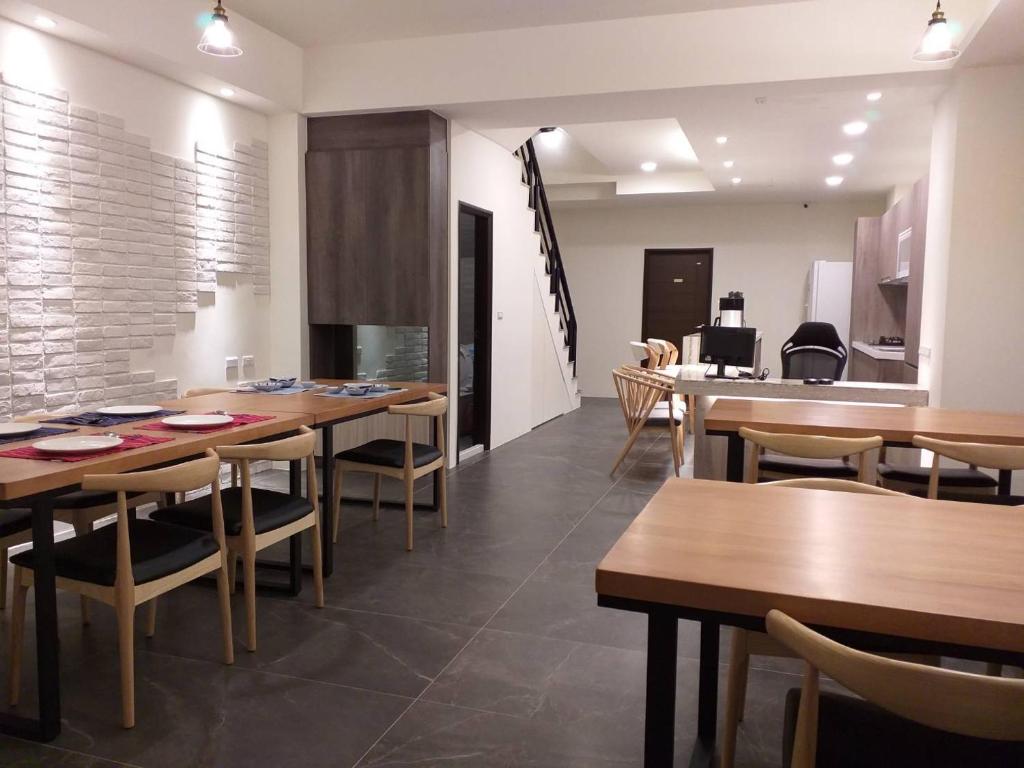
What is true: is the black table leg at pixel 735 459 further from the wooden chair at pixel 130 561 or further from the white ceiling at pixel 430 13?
the white ceiling at pixel 430 13

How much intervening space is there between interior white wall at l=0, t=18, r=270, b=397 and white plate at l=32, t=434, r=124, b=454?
2105mm

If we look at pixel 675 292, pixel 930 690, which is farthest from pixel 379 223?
pixel 675 292

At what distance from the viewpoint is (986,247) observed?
4.38m

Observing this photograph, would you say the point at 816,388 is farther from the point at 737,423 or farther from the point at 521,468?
the point at 521,468

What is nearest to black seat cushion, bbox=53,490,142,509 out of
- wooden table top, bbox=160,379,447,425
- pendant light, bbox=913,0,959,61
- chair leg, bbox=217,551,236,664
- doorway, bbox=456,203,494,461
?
wooden table top, bbox=160,379,447,425

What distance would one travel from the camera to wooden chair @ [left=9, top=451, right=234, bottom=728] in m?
2.27

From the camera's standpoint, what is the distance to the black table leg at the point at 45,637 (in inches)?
86.9

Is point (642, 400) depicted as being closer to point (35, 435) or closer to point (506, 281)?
point (506, 281)

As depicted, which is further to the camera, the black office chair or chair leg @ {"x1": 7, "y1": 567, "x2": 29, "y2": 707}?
the black office chair

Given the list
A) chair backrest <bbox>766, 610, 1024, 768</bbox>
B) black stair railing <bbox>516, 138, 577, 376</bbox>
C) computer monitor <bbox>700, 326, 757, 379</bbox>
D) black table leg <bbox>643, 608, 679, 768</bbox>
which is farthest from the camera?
black stair railing <bbox>516, 138, 577, 376</bbox>

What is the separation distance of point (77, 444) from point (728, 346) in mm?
3407

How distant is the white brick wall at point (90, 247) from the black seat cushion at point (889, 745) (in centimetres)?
390

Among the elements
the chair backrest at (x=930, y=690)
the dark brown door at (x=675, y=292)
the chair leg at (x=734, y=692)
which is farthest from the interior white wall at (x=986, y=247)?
the dark brown door at (x=675, y=292)

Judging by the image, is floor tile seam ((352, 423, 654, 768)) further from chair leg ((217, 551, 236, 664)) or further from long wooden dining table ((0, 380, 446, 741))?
long wooden dining table ((0, 380, 446, 741))
